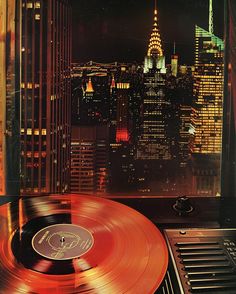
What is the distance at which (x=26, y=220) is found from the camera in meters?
0.90

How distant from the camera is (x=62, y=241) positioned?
0.85m

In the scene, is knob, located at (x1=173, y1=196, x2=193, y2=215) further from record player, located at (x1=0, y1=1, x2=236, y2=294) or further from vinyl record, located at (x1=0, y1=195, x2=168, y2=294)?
vinyl record, located at (x1=0, y1=195, x2=168, y2=294)

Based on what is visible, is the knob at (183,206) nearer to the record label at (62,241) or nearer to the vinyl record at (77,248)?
the vinyl record at (77,248)

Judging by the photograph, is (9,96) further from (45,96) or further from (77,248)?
(77,248)

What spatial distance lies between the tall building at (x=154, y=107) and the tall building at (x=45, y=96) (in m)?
0.23

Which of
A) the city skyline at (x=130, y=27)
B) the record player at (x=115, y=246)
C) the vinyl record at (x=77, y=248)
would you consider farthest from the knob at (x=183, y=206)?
the city skyline at (x=130, y=27)

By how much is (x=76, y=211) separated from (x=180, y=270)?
0.30m

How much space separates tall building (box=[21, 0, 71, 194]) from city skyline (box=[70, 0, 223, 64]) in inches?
1.9

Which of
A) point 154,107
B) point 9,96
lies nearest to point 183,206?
point 154,107

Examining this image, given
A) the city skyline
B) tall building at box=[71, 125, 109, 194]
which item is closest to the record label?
tall building at box=[71, 125, 109, 194]

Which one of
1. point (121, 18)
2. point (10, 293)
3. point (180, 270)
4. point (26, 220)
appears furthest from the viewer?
point (121, 18)

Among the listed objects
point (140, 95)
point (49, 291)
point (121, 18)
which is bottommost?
point (49, 291)

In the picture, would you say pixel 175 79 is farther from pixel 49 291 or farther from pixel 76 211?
pixel 49 291

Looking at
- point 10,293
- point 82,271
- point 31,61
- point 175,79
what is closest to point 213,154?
point 175,79
